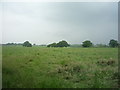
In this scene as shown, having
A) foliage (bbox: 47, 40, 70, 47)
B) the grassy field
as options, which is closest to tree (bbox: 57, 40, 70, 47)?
foliage (bbox: 47, 40, 70, 47)

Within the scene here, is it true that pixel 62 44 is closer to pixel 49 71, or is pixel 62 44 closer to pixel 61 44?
pixel 61 44

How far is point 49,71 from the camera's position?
338 cm

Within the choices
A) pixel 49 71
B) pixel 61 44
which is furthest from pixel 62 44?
pixel 49 71

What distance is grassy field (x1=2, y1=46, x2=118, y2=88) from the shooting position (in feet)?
9.05

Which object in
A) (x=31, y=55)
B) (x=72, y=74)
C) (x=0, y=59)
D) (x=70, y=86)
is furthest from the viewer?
(x=31, y=55)

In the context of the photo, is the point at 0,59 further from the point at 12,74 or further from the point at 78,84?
the point at 78,84

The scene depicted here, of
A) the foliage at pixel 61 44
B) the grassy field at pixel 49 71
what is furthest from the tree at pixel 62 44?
the grassy field at pixel 49 71

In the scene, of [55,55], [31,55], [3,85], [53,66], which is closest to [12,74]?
[3,85]

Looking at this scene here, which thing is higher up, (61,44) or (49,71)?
(61,44)

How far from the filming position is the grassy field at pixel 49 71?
2758 millimetres

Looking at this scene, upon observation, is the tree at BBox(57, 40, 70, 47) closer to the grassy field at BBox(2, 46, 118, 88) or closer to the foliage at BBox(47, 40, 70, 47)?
the foliage at BBox(47, 40, 70, 47)

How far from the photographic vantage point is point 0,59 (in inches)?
140

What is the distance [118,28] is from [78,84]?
167 cm

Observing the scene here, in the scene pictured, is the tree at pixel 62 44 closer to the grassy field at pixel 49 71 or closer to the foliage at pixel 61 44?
the foliage at pixel 61 44
